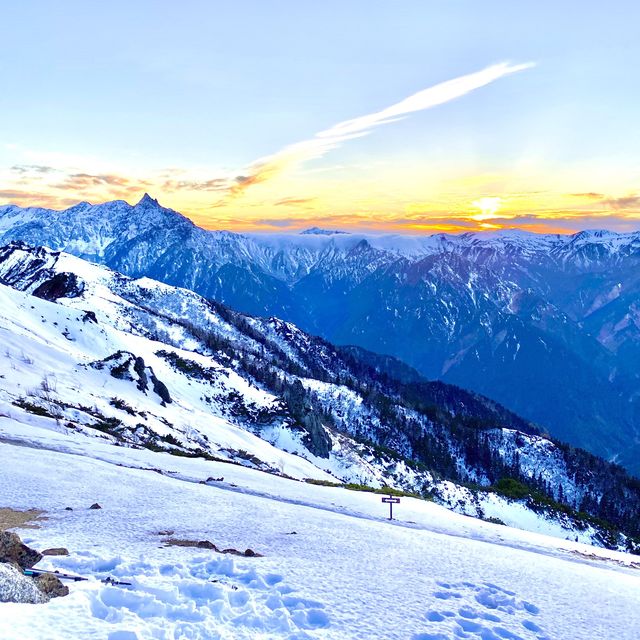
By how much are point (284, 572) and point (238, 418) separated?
8481 centimetres

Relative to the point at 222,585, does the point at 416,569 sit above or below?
below

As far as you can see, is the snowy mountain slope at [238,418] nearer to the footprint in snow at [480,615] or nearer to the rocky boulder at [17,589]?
the rocky boulder at [17,589]

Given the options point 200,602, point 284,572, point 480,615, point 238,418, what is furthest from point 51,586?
point 238,418

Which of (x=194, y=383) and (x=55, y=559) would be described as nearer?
(x=55, y=559)

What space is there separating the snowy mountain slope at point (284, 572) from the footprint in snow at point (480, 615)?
1.6 inches

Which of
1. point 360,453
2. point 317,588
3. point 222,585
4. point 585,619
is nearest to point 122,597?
point 222,585

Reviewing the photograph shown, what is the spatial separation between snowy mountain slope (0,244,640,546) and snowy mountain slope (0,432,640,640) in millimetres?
18422

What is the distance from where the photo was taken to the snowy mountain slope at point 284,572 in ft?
34.0

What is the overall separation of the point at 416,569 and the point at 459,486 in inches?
4153

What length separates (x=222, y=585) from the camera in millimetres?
11914

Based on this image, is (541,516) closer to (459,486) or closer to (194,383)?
(459,486)

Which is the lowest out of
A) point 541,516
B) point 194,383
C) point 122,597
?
point 541,516

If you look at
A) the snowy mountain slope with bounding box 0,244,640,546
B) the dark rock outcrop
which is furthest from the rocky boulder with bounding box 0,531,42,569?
the snowy mountain slope with bounding box 0,244,640,546

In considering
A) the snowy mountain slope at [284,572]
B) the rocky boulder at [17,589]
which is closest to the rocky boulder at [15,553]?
the snowy mountain slope at [284,572]
